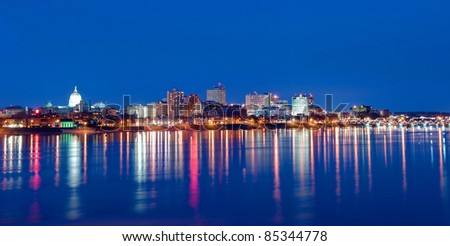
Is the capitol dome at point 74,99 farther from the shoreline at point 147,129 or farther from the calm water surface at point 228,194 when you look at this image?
the calm water surface at point 228,194

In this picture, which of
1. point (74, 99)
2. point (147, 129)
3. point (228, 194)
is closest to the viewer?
point (228, 194)

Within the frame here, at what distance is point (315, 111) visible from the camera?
122938 millimetres

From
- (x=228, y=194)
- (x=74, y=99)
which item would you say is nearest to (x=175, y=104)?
(x=74, y=99)

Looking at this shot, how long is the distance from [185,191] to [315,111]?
114551 millimetres

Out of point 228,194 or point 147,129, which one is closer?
point 228,194

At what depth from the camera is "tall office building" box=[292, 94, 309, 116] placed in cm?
12830

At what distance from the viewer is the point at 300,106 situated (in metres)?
132

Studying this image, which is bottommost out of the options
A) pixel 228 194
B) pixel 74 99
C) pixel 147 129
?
pixel 228 194

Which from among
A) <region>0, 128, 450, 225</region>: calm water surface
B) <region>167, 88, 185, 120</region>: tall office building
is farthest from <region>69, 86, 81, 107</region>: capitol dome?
<region>0, 128, 450, 225</region>: calm water surface

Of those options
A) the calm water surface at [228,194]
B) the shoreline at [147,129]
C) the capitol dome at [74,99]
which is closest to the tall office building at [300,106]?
the shoreline at [147,129]

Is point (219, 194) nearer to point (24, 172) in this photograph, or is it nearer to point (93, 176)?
point (93, 176)

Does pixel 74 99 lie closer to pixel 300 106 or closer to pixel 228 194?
pixel 300 106

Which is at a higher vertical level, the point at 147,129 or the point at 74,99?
the point at 74,99
